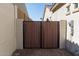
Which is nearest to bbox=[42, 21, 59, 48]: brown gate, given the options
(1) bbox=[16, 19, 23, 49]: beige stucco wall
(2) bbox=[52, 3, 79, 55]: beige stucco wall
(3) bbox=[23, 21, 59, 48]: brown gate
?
(3) bbox=[23, 21, 59, 48]: brown gate

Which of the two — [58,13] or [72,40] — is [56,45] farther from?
[58,13]

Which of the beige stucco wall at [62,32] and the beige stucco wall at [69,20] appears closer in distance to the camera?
the beige stucco wall at [62,32]

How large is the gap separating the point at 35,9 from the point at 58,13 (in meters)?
1.36

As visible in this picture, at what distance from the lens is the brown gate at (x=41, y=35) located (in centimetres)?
594

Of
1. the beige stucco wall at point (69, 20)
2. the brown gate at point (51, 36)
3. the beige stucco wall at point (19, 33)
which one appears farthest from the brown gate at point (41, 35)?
the beige stucco wall at point (69, 20)

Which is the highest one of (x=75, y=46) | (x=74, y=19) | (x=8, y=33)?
(x=74, y=19)

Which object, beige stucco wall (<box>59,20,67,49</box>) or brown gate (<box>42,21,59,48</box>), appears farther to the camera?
brown gate (<box>42,21,59,48</box>)

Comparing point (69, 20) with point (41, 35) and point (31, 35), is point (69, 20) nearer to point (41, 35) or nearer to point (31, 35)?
point (41, 35)

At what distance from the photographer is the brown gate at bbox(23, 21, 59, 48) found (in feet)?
19.5

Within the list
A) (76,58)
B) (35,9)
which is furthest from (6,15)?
(76,58)

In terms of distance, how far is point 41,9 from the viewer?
543 centimetres

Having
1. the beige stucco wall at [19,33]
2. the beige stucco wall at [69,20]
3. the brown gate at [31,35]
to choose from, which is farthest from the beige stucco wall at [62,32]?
the beige stucco wall at [19,33]

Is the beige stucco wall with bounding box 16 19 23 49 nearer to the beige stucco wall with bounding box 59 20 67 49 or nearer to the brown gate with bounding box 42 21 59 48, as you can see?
the brown gate with bounding box 42 21 59 48

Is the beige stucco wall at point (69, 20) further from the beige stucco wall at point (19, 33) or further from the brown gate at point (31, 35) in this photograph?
the beige stucco wall at point (19, 33)
